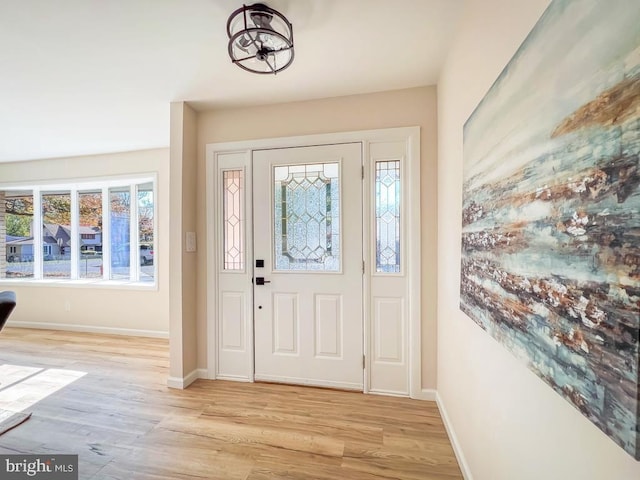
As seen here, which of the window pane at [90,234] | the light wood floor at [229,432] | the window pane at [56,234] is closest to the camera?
the light wood floor at [229,432]

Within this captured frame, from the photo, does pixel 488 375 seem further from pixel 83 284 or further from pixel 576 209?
pixel 83 284

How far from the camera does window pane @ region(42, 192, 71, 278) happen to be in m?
4.25

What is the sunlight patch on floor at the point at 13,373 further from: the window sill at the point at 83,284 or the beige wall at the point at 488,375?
the beige wall at the point at 488,375

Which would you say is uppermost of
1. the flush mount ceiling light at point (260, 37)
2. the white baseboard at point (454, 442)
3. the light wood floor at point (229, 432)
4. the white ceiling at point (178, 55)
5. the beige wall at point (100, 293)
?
the white ceiling at point (178, 55)

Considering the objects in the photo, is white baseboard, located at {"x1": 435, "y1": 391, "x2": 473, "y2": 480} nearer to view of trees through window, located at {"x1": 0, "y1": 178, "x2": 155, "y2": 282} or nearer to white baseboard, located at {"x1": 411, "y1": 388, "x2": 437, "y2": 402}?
white baseboard, located at {"x1": 411, "y1": 388, "x2": 437, "y2": 402}

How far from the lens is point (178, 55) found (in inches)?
75.4

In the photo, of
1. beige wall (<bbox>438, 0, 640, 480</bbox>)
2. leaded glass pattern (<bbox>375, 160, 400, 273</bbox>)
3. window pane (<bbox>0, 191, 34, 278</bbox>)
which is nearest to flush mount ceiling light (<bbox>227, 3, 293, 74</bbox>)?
beige wall (<bbox>438, 0, 640, 480</bbox>)

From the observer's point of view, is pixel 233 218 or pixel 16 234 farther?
pixel 16 234

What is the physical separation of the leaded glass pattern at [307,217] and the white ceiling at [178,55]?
660 mm

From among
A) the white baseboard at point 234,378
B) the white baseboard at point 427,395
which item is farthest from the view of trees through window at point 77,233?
the white baseboard at point 427,395

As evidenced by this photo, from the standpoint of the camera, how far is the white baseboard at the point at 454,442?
1529 millimetres

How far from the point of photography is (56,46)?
70.7 inches

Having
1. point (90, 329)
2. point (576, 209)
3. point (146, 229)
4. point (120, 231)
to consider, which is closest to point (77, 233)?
point (120, 231)

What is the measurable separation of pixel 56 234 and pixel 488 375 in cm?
565
